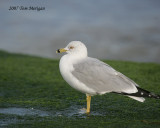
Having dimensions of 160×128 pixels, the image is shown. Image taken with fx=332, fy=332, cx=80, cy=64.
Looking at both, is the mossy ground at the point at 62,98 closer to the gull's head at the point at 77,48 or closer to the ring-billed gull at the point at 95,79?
the ring-billed gull at the point at 95,79

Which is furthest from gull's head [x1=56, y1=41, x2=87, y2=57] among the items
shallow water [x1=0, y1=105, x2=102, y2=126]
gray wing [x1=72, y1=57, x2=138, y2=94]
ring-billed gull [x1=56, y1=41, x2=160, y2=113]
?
shallow water [x1=0, y1=105, x2=102, y2=126]

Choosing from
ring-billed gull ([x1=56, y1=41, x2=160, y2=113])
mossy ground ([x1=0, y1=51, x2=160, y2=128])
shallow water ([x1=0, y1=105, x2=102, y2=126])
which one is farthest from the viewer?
shallow water ([x1=0, y1=105, x2=102, y2=126])

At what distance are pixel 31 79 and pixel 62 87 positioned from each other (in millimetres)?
1607

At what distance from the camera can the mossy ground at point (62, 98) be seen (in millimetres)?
5227

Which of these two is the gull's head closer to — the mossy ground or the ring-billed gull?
the ring-billed gull

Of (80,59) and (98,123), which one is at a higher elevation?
(80,59)

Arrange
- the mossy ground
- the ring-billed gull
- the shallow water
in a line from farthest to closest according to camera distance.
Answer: the shallow water
the ring-billed gull
the mossy ground

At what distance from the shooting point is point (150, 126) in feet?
16.2

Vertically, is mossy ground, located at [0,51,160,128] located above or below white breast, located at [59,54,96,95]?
below

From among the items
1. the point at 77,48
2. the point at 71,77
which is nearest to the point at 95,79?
the point at 71,77

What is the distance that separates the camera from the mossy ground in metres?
5.23

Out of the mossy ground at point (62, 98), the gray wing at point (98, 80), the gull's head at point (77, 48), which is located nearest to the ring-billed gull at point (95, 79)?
the gray wing at point (98, 80)

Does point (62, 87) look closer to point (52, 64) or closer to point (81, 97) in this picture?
point (81, 97)

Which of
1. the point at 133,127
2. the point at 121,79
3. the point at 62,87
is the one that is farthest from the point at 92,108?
the point at 62,87
